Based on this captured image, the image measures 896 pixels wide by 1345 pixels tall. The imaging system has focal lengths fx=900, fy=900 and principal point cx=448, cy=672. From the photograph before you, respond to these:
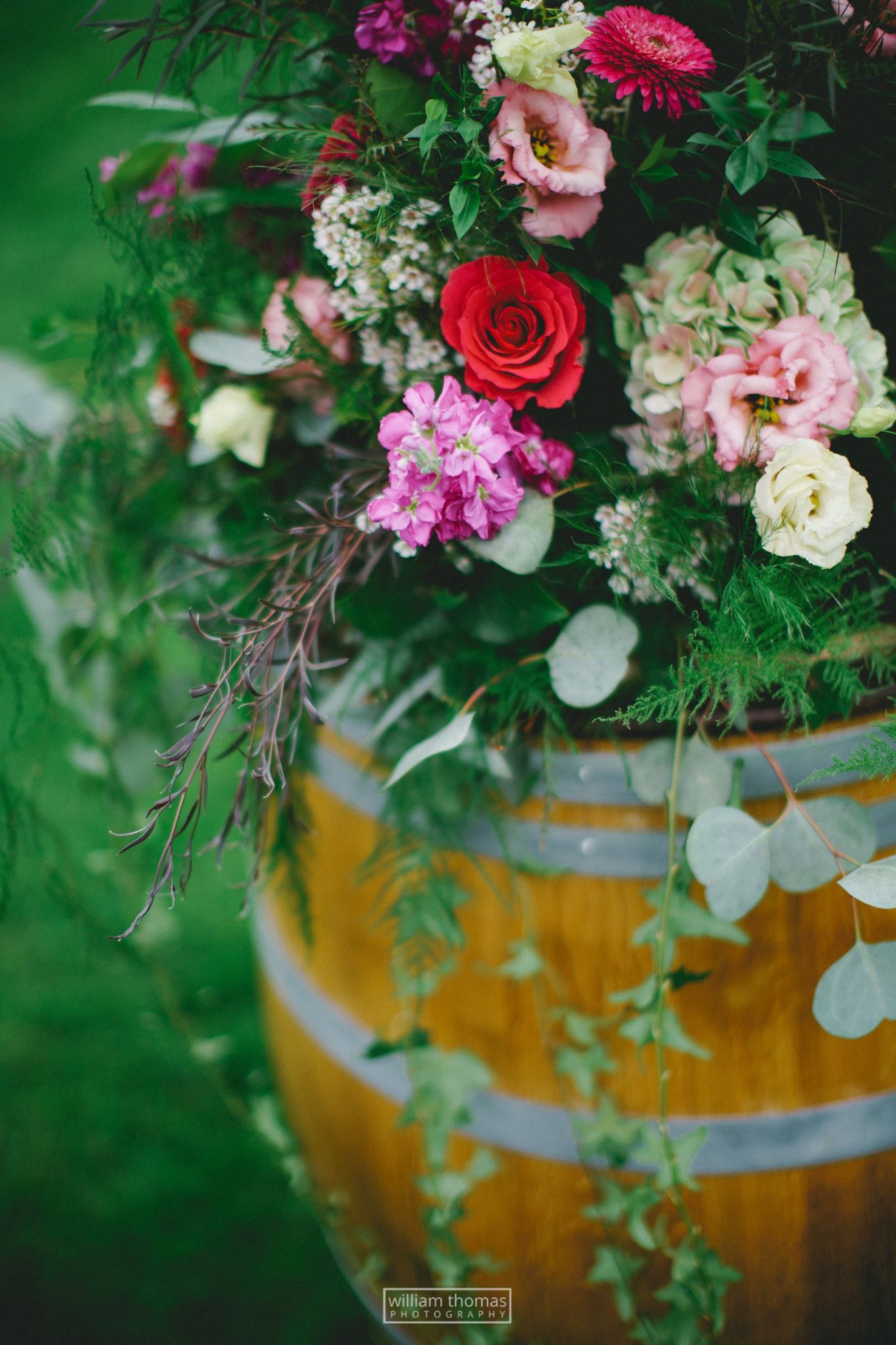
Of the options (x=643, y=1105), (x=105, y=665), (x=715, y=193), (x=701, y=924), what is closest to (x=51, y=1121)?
(x=105, y=665)

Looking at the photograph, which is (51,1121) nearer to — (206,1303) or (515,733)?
(206,1303)

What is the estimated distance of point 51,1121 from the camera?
1.42 m

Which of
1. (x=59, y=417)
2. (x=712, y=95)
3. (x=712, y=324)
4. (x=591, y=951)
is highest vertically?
(x=712, y=95)

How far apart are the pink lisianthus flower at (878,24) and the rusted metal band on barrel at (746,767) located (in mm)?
457

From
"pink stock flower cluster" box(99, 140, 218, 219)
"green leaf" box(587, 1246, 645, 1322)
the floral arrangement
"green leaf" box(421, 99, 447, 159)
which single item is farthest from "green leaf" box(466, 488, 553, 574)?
"green leaf" box(587, 1246, 645, 1322)

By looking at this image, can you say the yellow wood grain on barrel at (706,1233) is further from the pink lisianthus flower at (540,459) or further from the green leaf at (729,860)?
the pink lisianthus flower at (540,459)

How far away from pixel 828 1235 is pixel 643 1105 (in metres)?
0.18

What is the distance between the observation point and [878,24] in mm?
574

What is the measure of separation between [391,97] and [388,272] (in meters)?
0.12

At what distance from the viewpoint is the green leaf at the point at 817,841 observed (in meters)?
0.63

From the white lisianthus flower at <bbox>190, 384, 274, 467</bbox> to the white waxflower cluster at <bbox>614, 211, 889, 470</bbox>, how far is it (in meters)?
0.30

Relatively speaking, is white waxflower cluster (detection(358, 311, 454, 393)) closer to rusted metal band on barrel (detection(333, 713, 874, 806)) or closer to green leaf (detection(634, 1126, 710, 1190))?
rusted metal band on barrel (detection(333, 713, 874, 806))

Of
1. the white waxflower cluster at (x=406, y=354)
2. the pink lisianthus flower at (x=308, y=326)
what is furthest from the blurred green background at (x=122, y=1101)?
the white waxflower cluster at (x=406, y=354)

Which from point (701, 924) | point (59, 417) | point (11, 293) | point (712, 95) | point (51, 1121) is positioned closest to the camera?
point (712, 95)
